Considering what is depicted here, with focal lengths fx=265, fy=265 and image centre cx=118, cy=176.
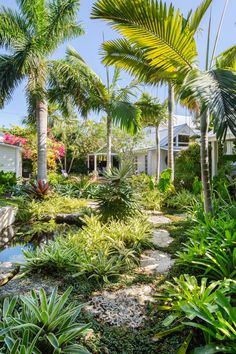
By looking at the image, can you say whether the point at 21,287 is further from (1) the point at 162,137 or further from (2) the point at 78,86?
(1) the point at 162,137

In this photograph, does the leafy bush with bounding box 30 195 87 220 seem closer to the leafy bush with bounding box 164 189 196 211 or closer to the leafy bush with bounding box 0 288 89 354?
the leafy bush with bounding box 164 189 196 211

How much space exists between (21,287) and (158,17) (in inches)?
183

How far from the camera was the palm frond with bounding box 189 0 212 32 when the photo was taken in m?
4.73

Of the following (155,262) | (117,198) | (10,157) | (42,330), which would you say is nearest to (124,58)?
(117,198)

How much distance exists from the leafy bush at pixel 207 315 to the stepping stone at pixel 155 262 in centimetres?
107

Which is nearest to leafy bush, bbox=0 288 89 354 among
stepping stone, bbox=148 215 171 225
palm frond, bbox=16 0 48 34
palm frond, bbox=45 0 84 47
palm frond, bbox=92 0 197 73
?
palm frond, bbox=92 0 197 73

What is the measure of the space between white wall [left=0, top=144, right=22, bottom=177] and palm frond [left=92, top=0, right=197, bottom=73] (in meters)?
15.2

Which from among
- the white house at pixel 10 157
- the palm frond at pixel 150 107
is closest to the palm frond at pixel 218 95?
the palm frond at pixel 150 107

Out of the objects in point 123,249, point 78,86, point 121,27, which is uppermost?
point 78,86

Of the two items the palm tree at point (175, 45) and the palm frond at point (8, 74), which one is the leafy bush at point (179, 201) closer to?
the palm tree at point (175, 45)

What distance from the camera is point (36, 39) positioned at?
11102 mm

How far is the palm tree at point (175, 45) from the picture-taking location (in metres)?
3.45

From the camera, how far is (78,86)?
472 inches

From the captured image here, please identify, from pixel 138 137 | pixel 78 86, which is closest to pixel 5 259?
pixel 78 86
